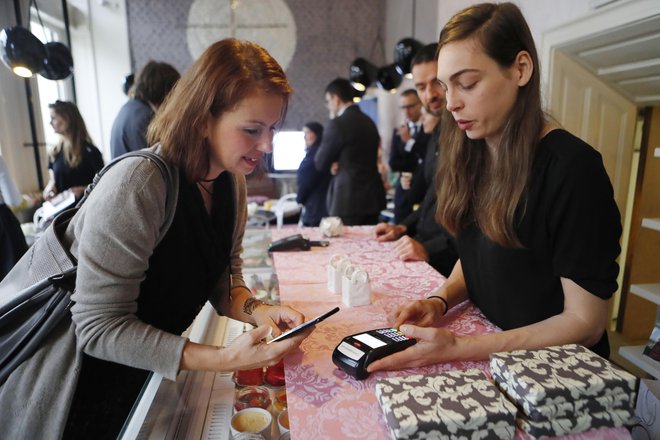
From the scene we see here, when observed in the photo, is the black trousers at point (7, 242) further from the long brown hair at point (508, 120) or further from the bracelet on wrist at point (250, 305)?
the long brown hair at point (508, 120)

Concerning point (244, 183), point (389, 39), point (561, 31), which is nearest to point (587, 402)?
point (244, 183)

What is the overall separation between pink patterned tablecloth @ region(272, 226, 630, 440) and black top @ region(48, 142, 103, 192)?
3.24 meters

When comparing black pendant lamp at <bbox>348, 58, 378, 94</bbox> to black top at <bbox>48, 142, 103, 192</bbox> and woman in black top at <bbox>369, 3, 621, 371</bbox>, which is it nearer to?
black top at <bbox>48, 142, 103, 192</bbox>

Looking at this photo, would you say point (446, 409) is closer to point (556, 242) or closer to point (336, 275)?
point (556, 242)

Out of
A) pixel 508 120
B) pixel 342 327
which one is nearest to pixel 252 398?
pixel 342 327

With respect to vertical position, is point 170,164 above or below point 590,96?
below

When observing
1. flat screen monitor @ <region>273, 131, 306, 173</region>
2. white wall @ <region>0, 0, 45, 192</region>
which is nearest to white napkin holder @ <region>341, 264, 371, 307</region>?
white wall @ <region>0, 0, 45, 192</region>

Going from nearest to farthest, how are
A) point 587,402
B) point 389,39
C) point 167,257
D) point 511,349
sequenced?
point 587,402 → point 511,349 → point 167,257 → point 389,39

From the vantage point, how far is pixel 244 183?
1.39 m

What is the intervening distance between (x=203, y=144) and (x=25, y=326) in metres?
0.57

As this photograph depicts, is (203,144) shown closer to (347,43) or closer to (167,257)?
(167,257)

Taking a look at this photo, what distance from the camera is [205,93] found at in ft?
3.41

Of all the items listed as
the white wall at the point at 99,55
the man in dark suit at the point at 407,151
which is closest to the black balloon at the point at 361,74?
the man in dark suit at the point at 407,151

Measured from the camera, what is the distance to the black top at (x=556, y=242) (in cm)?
95
